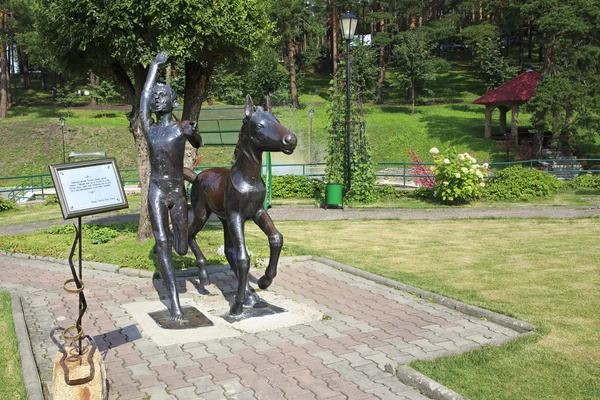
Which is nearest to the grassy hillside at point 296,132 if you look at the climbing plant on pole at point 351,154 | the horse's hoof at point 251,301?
the climbing plant on pole at point 351,154

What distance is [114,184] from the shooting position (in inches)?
207

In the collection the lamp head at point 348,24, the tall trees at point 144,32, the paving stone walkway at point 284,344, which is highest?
the lamp head at point 348,24

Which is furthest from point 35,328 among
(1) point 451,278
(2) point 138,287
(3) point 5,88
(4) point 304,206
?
(3) point 5,88

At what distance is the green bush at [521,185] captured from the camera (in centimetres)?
1739

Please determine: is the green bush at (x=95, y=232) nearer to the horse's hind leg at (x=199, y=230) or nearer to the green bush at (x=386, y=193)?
the horse's hind leg at (x=199, y=230)

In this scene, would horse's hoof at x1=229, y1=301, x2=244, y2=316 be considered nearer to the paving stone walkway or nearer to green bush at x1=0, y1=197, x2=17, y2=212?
the paving stone walkway

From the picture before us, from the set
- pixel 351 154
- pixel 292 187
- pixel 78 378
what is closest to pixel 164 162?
pixel 78 378

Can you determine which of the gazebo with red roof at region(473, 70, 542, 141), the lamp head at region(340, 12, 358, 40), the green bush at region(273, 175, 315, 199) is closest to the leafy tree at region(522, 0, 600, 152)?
the gazebo with red roof at region(473, 70, 542, 141)

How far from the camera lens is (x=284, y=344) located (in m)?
5.79

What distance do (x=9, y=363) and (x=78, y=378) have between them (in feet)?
4.90

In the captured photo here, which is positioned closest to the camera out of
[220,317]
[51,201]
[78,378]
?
[78,378]

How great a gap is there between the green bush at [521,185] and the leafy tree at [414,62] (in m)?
23.5

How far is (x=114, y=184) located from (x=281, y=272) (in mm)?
4264

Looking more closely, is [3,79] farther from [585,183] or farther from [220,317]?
[220,317]
